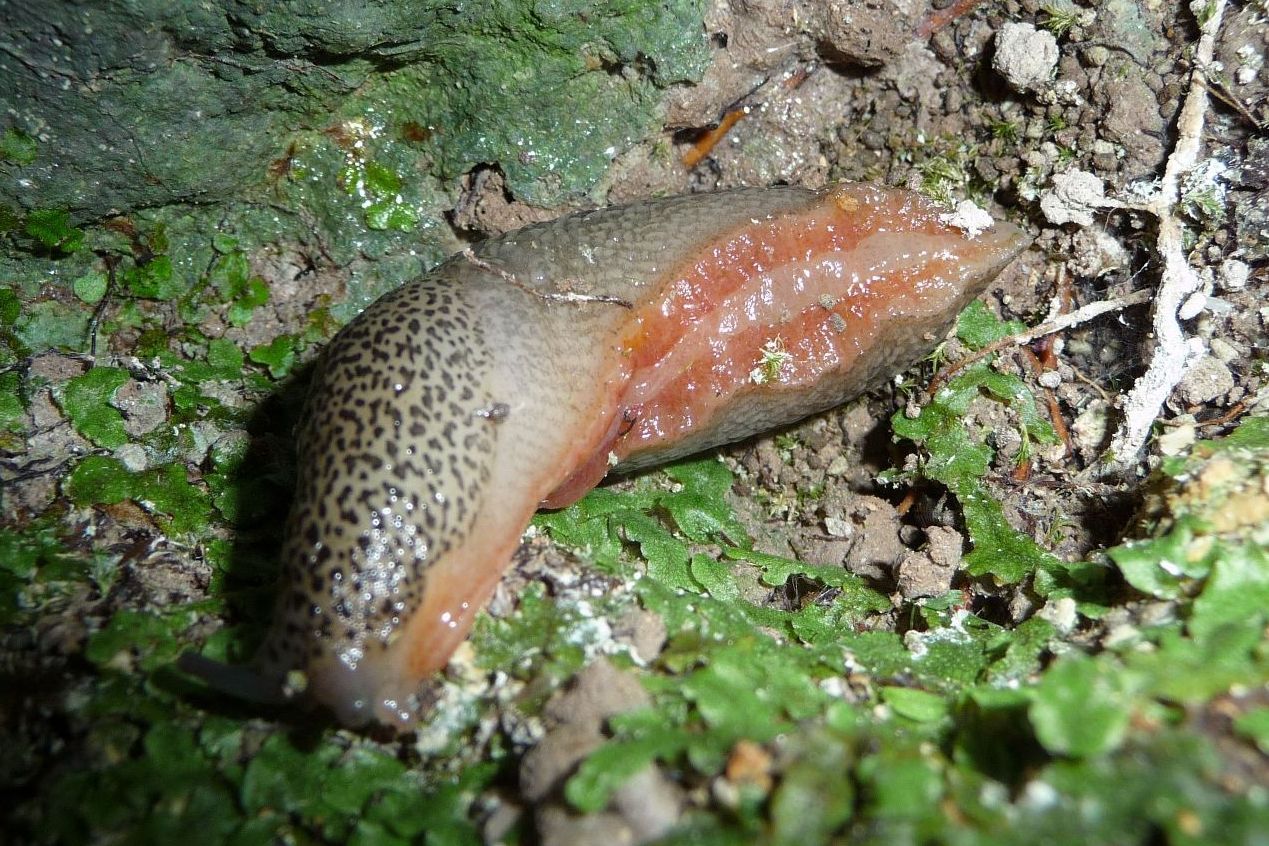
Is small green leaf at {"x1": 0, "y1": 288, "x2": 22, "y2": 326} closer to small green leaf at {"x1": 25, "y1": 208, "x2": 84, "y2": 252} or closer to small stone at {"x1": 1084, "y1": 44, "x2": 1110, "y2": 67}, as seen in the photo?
small green leaf at {"x1": 25, "y1": 208, "x2": 84, "y2": 252}

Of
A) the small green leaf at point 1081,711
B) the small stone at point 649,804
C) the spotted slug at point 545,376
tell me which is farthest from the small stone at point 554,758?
the small green leaf at point 1081,711

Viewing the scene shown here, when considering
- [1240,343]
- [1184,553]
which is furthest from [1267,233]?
[1184,553]

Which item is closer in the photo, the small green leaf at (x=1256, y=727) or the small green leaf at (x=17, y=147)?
the small green leaf at (x=1256, y=727)

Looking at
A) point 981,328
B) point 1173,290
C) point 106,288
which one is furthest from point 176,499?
point 1173,290

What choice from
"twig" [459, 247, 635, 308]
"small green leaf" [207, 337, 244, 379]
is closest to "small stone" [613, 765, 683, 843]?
"twig" [459, 247, 635, 308]

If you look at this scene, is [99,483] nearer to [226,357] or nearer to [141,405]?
[141,405]

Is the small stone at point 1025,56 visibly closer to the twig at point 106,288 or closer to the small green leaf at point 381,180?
the small green leaf at point 381,180
